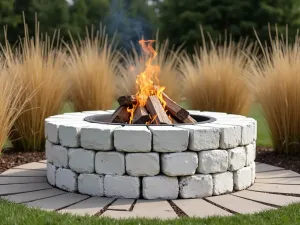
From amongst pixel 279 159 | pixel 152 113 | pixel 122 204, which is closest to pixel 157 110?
pixel 152 113

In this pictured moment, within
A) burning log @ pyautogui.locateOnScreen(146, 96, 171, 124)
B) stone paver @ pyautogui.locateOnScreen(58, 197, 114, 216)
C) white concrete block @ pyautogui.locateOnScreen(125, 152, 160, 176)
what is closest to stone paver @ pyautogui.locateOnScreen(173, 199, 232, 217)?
white concrete block @ pyautogui.locateOnScreen(125, 152, 160, 176)

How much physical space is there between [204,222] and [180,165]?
642mm

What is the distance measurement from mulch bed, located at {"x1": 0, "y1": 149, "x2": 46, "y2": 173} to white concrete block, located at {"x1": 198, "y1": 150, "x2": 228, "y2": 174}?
2085mm

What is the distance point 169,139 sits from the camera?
3520 millimetres

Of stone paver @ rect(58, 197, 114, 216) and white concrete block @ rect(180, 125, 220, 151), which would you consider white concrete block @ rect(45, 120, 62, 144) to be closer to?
stone paver @ rect(58, 197, 114, 216)

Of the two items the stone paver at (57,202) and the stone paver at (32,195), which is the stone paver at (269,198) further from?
the stone paver at (32,195)

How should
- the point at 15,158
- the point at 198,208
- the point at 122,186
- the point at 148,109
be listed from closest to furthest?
the point at 198,208
the point at 122,186
the point at 148,109
the point at 15,158

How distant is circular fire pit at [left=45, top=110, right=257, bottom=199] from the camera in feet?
11.6

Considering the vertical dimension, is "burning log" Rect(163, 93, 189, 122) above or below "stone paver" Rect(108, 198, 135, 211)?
above

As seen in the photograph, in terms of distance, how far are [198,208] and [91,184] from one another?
854 millimetres

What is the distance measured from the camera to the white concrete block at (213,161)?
3.63 metres

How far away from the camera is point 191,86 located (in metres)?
6.79

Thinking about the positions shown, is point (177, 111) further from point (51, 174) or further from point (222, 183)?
point (51, 174)

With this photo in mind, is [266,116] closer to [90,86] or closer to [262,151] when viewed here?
[262,151]
